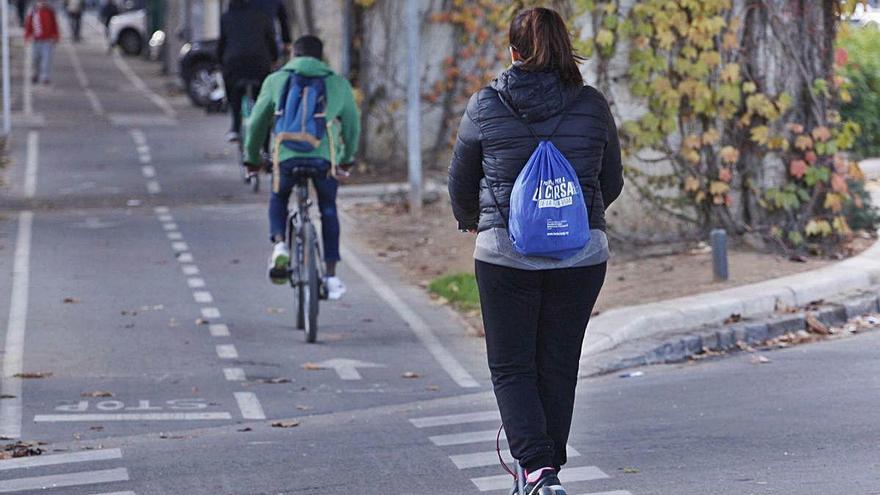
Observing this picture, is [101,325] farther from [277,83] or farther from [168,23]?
[168,23]

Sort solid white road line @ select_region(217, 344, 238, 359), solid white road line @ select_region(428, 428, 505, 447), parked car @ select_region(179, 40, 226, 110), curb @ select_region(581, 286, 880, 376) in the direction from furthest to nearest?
parked car @ select_region(179, 40, 226, 110), solid white road line @ select_region(217, 344, 238, 359), curb @ select_region(581, 286, 880, 376), solid white road line @ select_region(428, 428, 505, 447)

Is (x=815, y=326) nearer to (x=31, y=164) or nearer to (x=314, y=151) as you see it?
(x=314, y=151)

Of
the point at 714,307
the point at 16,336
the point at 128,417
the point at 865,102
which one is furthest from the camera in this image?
the point at 865,102

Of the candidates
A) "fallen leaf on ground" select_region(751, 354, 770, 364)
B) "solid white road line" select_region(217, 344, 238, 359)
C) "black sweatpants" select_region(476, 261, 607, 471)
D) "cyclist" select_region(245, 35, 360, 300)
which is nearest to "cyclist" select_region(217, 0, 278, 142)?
"cyclist" select_region(245, 35, 360, 300)

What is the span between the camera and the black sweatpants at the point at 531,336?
19.1ft

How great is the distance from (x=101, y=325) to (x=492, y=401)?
11.5 feet

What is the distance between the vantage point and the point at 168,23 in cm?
3912

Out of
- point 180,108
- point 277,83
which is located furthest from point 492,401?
point 180,108

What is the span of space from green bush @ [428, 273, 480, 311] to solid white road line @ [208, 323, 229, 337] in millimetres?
1789

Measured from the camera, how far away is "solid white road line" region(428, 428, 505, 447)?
26.0ft

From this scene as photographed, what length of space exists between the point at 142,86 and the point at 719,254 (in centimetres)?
2632

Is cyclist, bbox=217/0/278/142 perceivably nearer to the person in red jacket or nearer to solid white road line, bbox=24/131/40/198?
solid white road line, bbox=24/131/40/198

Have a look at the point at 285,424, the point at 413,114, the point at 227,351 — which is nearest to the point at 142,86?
the point at 413,114

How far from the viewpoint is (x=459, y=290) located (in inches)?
504
